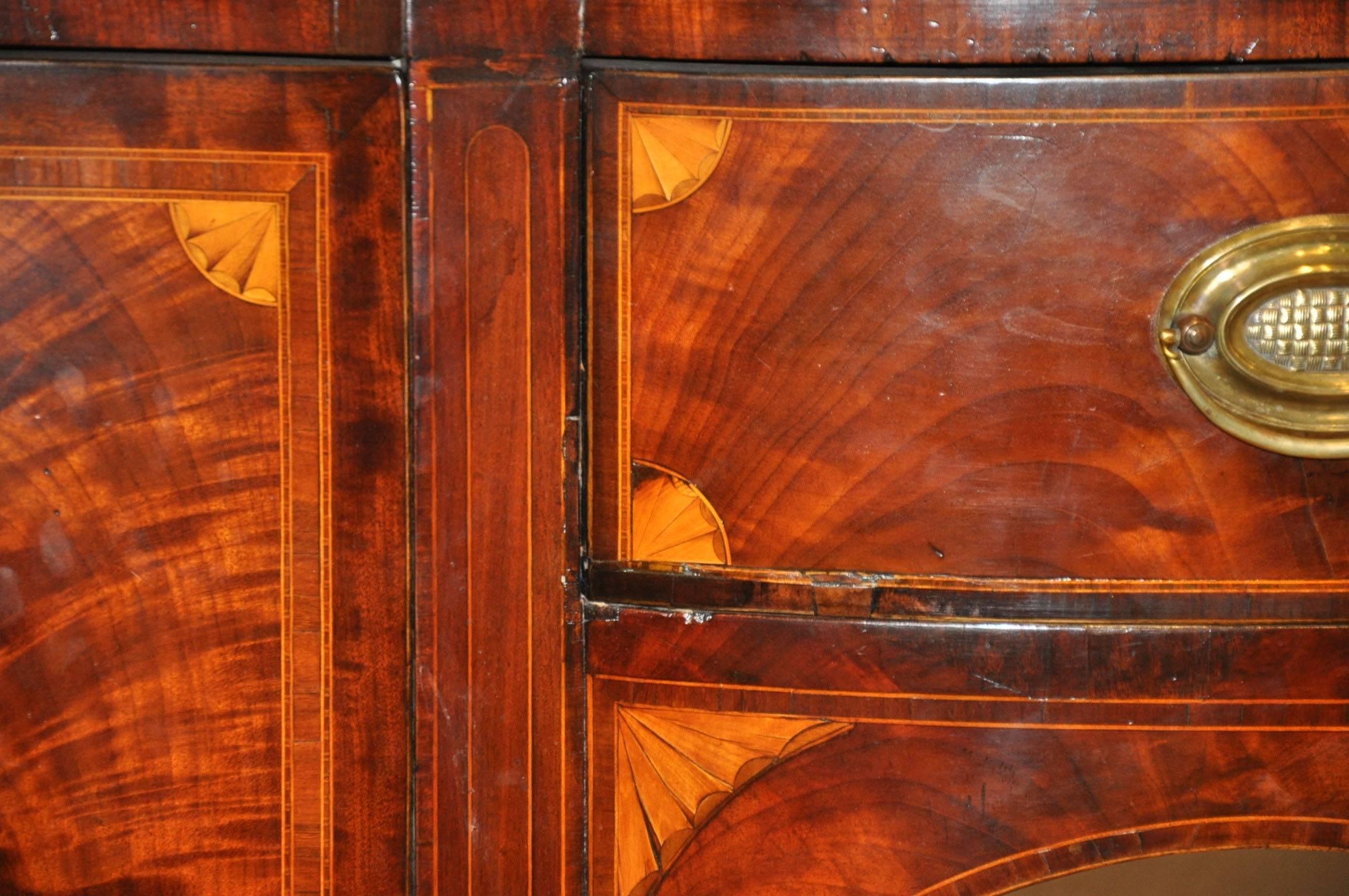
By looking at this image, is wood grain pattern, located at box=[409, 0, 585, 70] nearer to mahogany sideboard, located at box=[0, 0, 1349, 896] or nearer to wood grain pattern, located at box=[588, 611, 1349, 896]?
mahogany sideboard, located at box=[0, 0, 1349, 896]

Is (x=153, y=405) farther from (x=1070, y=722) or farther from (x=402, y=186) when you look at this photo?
(x=1070, y=722)

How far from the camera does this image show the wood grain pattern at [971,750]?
1.88ft

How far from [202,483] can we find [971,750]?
0.42m

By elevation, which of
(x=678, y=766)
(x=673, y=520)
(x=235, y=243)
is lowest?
(x=678, y=766)

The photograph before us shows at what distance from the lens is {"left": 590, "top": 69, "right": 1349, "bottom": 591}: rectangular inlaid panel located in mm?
539

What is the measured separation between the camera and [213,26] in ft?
1.88

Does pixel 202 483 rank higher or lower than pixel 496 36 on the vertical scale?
lower

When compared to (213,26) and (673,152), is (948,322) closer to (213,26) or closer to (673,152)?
(673,152)

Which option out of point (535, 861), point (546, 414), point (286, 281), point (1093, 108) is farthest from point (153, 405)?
point (1093, 108)

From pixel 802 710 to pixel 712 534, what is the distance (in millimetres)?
102

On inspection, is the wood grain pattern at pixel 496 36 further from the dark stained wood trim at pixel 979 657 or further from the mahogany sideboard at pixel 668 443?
the dark stained wood trim at pixel 979 657

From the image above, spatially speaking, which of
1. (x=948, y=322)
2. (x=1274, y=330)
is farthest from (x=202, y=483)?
(x=1274, y=330)

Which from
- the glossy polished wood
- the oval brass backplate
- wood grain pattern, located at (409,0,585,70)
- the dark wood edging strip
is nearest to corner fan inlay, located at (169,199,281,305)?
the glossy polished wood

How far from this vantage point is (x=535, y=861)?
0.62 m
